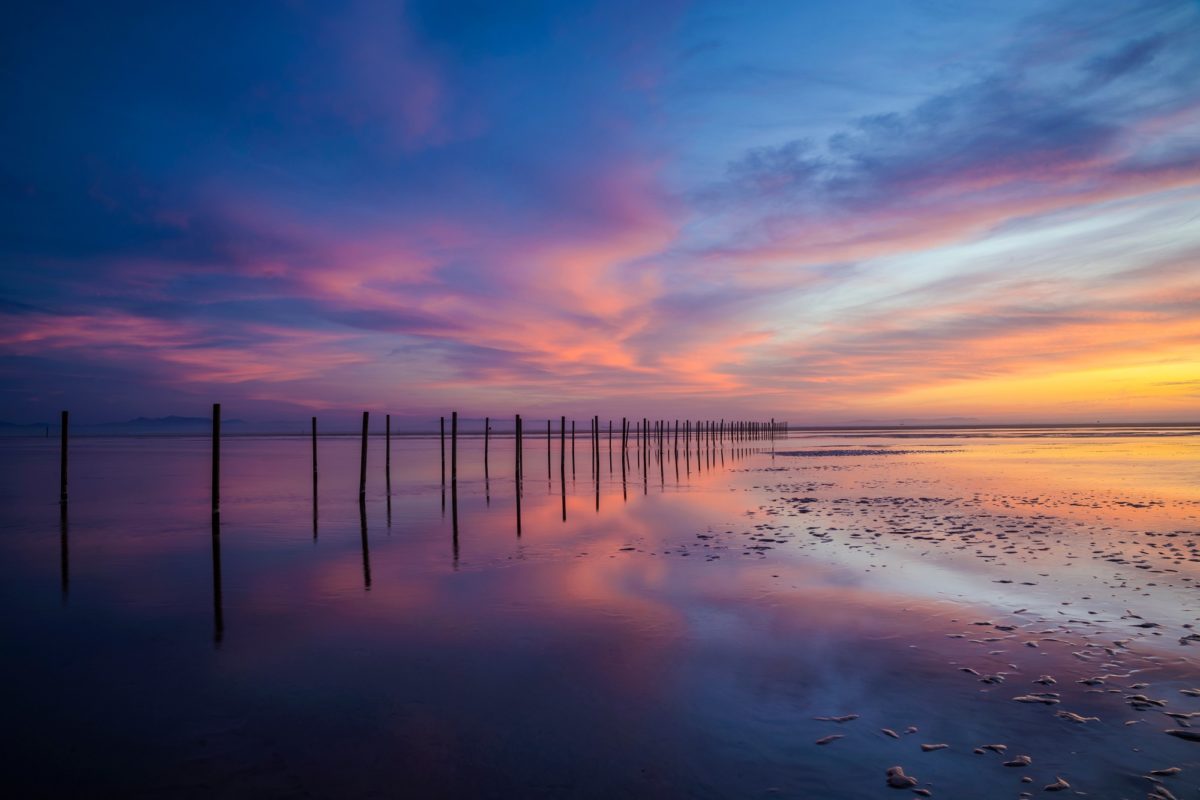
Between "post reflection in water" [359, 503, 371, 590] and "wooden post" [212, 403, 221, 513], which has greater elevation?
"wooden post" [212, 403, 221, 513]

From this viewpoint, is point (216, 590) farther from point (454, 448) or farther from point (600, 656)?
point (454, 448)

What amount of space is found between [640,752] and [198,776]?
9.94 feet

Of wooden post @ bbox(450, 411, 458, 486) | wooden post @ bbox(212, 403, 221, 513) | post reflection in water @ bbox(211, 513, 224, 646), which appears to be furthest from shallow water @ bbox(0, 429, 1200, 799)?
wooden post @ bbox(450, 411, 458, 486)

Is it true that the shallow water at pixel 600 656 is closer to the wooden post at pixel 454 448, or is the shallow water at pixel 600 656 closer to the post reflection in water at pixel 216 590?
the post reflection in water at pixel 216 590

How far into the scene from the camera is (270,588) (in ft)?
32.9

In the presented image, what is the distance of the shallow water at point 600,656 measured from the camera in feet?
15.1

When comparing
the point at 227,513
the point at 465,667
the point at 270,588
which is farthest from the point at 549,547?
the point at 227,513

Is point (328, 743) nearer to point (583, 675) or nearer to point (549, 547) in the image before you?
point (583, 675)

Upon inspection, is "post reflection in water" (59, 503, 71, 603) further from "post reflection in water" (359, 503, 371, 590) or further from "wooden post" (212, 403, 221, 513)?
"post reflection in water" (359, 503, 371, 590)

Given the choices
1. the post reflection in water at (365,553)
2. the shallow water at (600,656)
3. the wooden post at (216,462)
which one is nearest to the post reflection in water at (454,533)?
the shallow water at (600,656)

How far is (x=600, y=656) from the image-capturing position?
22.5 feet

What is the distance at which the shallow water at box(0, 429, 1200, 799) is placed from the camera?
4.62 m

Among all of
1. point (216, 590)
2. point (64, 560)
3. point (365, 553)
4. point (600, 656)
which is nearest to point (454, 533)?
point (365, 553)

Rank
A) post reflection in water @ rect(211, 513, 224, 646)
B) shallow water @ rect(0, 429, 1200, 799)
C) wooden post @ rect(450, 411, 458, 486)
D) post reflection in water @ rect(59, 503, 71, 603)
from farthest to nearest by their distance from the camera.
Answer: wooden post @ rect(450, 411, 458, 486), post reflection in water @ rect(59, 503, 71, 603), post reflection in water @ rect(211, 513, 224, 646), shallow water @ rect(0, 429, 1200, 799)
